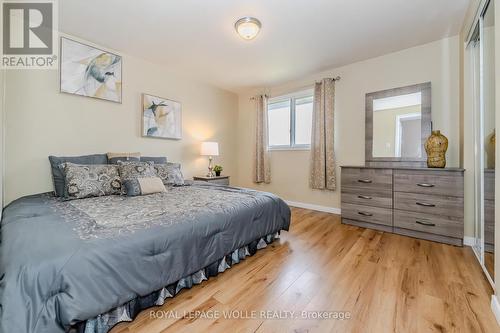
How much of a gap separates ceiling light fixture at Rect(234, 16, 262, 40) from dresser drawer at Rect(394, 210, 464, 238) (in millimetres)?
2666

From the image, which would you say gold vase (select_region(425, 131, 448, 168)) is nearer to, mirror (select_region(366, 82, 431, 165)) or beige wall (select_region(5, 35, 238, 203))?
mirror (select_region(366, 82, 431, 165))

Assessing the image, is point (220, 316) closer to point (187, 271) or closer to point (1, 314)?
point (187, 271)

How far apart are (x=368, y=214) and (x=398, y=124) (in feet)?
4.29

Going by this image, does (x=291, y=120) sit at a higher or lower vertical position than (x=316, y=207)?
higher

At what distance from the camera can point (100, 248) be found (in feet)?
3.60

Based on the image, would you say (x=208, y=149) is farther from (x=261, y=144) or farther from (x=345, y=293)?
(x=345, y=293)

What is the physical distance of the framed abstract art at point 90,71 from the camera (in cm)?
259

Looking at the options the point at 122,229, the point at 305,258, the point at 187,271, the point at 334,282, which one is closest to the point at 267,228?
the point at 305,258

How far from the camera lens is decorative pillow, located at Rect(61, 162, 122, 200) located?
2.10 meters

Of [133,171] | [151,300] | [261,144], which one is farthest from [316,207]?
[151,300]

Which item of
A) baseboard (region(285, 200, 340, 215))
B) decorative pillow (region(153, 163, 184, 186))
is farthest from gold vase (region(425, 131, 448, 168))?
decorative pillow (region(153, 163, 184, 186))

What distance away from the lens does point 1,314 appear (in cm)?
83

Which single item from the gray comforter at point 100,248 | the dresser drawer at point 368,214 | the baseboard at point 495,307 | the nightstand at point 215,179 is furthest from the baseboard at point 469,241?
the nightstand at point 215,179

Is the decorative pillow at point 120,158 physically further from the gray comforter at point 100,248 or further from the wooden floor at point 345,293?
the wooden floor at point 345,293
